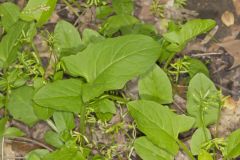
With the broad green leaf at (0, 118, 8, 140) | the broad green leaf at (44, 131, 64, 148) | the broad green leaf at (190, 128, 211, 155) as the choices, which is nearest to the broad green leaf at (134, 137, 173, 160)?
the broad green leaf at (190, 128, 211, 155)

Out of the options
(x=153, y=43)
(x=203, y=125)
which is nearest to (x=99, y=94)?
(x=153, y=43)

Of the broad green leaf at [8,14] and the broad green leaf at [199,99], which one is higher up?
the broad green leaf at [8,14]

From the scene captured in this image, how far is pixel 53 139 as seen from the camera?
207 centimetres

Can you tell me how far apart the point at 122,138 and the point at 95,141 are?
121 mm

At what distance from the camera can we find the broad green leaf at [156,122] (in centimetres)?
186

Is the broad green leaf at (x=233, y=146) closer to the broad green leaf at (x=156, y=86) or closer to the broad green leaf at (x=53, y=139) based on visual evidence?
the broad green leaf at (x=156, y=86)

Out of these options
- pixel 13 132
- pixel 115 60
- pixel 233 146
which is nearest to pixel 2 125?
pixel 13 132

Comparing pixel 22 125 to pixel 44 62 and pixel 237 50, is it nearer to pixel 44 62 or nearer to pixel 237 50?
pixel 44 62

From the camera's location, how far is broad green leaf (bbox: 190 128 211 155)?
1972 millimetres

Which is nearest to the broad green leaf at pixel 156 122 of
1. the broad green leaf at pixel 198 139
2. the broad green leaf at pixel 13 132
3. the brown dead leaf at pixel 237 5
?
the broad green leaf at pixel 198 139

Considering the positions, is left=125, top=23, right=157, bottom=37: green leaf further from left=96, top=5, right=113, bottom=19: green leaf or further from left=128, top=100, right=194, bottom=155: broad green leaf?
left=128, top=100, right=194, bottom=155: broad green leaf

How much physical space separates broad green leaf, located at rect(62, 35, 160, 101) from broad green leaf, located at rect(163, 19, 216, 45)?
14 cm

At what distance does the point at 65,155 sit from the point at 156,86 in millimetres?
472

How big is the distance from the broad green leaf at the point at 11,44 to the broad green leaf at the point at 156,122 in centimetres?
57
